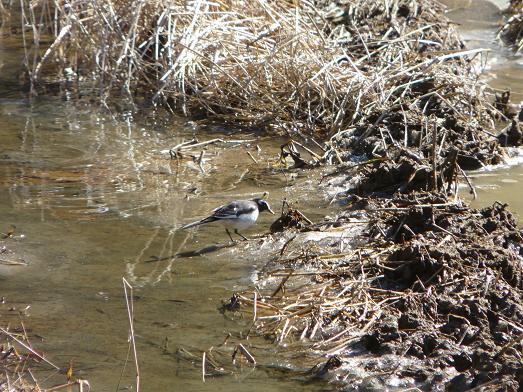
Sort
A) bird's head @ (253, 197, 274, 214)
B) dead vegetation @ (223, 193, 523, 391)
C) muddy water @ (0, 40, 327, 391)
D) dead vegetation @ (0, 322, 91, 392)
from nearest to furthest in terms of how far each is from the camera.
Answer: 1. dead vegetation @ (0, 322, 91, 392)
2. dead vegetation @ (223, 193, 523, 391)
3. muddy water @ (0, 40, 327, 391)
4. bird's head @ (253, 197, 274, 214)

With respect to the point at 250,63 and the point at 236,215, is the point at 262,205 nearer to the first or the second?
the point at 236,215

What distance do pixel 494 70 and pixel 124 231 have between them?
18.9ft

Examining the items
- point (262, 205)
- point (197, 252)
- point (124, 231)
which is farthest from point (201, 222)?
point (124, 231)

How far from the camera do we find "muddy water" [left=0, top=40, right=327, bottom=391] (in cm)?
509

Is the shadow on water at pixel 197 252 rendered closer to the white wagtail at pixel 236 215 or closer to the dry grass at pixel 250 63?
the white wagtail at pixel 236 215

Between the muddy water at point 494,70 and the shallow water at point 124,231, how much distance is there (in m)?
0.03

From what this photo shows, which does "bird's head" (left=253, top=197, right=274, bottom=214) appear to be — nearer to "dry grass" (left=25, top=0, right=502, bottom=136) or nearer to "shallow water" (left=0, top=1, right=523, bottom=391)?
"shallow water" (left=0, top=1, right=523, bottom=391)

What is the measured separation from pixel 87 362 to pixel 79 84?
227 inches

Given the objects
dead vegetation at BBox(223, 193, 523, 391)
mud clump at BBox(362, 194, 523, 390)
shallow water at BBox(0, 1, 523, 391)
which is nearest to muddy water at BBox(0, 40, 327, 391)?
shallow water at BBox(0, 1, 523, 391)

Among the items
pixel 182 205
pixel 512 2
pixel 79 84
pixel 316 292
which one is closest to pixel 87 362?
pixel 316 292

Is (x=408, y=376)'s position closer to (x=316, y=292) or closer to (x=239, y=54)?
(x=316, y=292)

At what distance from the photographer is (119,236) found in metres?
6.70

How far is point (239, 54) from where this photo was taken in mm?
9352

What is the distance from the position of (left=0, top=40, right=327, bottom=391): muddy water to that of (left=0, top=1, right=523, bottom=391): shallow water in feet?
0.04
